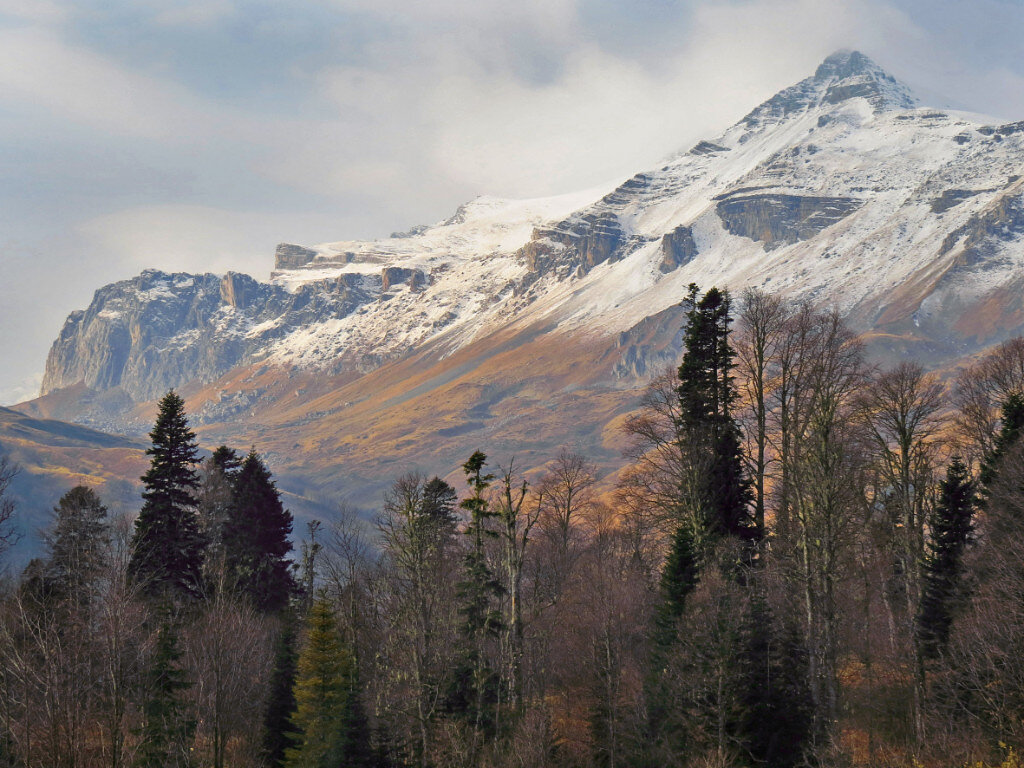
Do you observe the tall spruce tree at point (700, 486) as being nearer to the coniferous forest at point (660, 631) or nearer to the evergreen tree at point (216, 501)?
the coniferous forest at point (660, 631)

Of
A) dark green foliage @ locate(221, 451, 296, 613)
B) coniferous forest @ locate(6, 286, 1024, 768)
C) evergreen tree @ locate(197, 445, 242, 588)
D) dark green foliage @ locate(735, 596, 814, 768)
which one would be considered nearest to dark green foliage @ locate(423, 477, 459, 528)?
coniferous forest @ locate(6, 286, 1024, 768)

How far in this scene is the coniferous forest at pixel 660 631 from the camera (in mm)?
28484

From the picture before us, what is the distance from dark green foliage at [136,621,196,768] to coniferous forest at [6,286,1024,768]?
15cm

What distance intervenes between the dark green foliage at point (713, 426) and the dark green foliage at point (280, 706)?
20253 millimetres

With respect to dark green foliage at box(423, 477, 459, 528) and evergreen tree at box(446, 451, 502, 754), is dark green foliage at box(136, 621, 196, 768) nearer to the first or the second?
evergreen tree at box(446, 451, 502, 754)

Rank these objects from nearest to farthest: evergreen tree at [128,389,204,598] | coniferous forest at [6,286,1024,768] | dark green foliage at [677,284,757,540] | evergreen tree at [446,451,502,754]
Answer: coniferous forest at [6,286,1024,768] < evergreen tree at [446,451,502,754] < dark green foliage at [677,284,757,540] < evergreen tree at [128,389,204,598]

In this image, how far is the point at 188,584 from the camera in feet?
160

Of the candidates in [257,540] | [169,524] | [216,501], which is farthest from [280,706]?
[216,501]

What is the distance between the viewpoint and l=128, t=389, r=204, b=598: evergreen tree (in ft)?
153

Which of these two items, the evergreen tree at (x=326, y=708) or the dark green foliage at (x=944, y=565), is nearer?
the dark green foliage at (x=944, y=565)

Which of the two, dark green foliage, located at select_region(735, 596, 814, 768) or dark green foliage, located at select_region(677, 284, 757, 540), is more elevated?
dark green foliage, located at select_region(677, 284, 757, 540)

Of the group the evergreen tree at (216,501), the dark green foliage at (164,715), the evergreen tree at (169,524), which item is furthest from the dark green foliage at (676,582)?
the evergreen tree at (216,501)

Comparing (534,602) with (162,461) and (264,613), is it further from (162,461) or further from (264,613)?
(162,461)

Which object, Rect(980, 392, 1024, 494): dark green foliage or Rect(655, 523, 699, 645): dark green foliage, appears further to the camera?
Rect(980, 392, 1024, 494): dark green foliage
